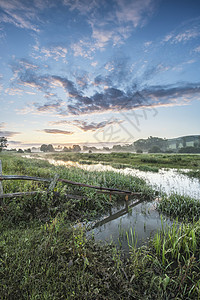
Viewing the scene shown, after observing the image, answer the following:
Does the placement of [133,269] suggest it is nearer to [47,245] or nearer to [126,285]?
[126,285]

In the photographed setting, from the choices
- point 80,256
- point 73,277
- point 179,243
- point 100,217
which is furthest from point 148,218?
point 73,277

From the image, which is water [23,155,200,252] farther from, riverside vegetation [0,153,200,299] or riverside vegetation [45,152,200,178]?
riverside vegetation [45,152,200,178]

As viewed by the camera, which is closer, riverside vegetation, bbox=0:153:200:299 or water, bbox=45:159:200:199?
riverside vegetation, bbox=0:153:200:299

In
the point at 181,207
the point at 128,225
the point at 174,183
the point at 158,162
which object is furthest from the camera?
the point at 158,162

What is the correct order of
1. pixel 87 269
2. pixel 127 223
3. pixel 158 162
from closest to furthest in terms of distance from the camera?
1. pixel 87 269
2. pixel 127 223
3. pixel 158 162

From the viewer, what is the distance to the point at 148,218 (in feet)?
19.8

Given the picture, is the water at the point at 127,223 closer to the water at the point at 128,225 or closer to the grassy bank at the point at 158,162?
the water at the point at 128,225

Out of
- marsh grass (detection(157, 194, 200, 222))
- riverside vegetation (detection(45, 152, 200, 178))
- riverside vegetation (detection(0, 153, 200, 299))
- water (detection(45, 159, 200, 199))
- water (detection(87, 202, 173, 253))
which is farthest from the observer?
riverside vegetation (detection(45, 152, 200, 178))

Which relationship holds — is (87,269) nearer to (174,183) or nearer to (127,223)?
(127,223)

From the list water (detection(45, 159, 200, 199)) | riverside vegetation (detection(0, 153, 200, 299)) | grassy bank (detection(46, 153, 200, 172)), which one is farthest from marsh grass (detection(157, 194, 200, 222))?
grassy bank (detection(46, 153, 200, 172))

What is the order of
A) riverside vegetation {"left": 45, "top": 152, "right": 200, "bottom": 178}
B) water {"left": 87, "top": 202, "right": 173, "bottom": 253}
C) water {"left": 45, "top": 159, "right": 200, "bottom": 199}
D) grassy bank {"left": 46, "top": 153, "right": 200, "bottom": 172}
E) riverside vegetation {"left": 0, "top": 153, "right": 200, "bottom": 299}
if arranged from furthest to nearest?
grassy bank {"left": 46, "top": 153, "right": 200, "bottom": 172} < riverside vegetation {"left": 45, "top": 152, "right": 200, "bottom": 178} < water {"left": 45, "top": 159, "right": 200, "bottom": 199} < water {"left": 87, "top": 202, "right": 173, "bottom": 253} < riverside vegetation {"left": 0, "top": 153, "right": 200, "bottom": 299}

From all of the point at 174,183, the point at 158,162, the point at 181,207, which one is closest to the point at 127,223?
the point at 181,207

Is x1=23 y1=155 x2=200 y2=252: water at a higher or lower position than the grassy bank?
lower

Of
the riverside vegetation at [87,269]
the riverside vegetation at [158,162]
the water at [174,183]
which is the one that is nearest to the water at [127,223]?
the riverside vegetation at [87,269]
